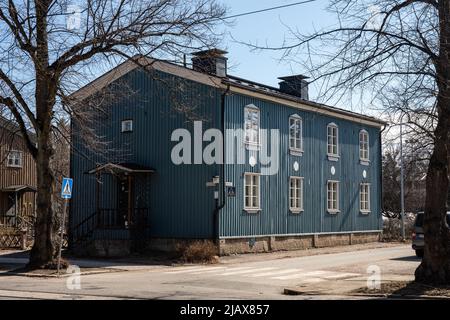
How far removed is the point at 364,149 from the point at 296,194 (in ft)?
25.1

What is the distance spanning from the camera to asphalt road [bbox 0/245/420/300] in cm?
1448

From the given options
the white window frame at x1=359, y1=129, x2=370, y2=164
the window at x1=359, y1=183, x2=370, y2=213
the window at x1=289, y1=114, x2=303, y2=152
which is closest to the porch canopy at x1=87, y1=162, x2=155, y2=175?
the window at x1=289, y1=114, x2=303, y2=152

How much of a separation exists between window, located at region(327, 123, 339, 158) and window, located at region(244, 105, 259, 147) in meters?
6.45

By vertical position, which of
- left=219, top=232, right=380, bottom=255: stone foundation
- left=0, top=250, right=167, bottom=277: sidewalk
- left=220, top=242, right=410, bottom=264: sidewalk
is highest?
left=219, top=232, right=380, bottom=255: stone foundation

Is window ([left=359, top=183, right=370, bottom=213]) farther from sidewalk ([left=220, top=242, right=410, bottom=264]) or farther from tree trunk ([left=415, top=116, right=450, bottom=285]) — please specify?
tree trunk ([left=415, top=116, right=450, bottom=285])

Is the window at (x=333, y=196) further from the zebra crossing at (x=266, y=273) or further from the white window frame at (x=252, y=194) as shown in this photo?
the zebra crossing at (x=266, y=273)

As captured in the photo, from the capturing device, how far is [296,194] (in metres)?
30.4

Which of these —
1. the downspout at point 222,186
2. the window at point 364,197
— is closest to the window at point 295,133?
the downspout at point 222,186

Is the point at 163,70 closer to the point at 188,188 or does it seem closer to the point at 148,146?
the point at 148,146

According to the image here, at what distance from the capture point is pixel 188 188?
1032 inches

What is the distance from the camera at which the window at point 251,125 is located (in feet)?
88.9

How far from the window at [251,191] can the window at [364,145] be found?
10118mm

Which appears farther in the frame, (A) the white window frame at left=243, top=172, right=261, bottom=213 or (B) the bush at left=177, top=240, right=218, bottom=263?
(A) the white window frame at left=243, top=172, right=261, bottom=213

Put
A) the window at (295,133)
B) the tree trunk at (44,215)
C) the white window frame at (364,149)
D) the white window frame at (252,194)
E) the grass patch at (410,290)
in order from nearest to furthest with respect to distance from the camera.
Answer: the grass patch at (410,290) < the tree trunk at (44,215) < the white window frame at (252,194) < the window at (295,133) < the white window frame at (364,149)
